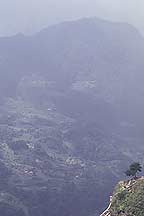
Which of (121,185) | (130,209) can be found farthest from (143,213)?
(121,185)

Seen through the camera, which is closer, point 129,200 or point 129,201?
point 129,201

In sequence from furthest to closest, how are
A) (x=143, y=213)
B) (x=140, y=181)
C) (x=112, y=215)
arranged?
(x=140, y=181) → (x=112, y=215) → (x=143, y=213)

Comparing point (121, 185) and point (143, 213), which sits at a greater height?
point (143, 213)

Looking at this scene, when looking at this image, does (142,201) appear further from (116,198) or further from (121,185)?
(121,185)

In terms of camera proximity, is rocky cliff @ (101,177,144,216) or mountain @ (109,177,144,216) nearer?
rocky cliff @ (101,177,144,216)

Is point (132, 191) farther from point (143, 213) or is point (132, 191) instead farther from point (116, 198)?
point (143, 213)

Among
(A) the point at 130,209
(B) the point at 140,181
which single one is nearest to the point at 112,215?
(A) the point at 130,209

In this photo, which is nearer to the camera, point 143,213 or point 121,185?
point 143,213

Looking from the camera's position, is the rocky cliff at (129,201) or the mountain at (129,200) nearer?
the rocky cliff at (129,201)

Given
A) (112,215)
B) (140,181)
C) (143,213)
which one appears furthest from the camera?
(140,181)

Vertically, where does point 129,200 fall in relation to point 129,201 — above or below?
below
